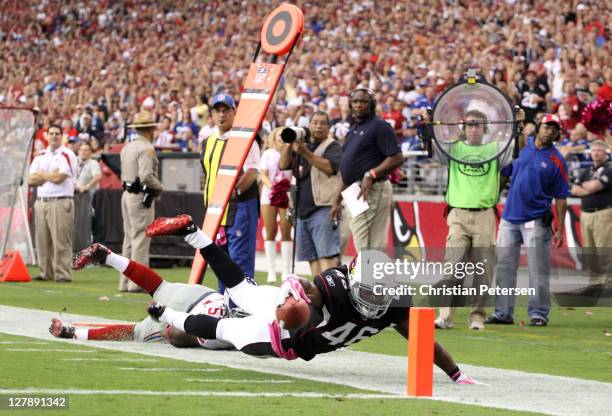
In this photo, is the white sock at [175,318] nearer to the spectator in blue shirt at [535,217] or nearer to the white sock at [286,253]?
the spectator in blue shirt at [535,217]

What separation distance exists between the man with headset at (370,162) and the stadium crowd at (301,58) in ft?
18.3

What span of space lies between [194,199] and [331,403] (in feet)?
48.2

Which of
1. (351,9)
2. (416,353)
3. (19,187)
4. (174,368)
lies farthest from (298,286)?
(351,9)

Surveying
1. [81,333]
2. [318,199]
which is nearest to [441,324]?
[318,199]

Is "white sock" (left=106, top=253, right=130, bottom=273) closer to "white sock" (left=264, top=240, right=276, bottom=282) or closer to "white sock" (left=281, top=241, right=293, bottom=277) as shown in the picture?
"white sock" (left=264, top=240, right=276, bottom=282)

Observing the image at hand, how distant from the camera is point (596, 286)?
541 inches

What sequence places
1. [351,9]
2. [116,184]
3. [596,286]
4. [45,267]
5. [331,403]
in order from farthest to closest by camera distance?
[351,9] → [116,184] → [45,267] → [596,286] → [331,403]

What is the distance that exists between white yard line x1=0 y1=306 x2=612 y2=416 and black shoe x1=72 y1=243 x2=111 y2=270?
716 millimetres

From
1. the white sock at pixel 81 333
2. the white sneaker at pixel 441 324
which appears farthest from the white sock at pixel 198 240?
the white sneaker at pixel 441 324

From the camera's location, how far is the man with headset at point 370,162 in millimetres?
13422

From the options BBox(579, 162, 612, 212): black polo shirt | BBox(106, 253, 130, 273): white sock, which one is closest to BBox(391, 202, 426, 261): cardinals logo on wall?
BBox(579, 162, 612, 212): black polo shirt

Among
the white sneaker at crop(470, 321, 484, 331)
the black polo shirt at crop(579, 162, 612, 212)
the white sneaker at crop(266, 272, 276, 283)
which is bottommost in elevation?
the white sneaker at crop(266, 272, 276, 283)

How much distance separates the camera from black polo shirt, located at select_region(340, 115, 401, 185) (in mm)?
13438

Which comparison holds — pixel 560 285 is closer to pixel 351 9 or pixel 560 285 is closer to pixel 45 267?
pixel 45 267
